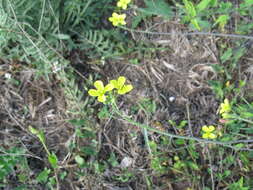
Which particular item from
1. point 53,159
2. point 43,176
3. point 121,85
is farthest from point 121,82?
point 43,176

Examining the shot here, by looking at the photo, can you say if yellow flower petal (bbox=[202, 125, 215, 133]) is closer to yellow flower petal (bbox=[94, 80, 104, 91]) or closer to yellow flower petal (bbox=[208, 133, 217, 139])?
yellow flower petal (bbox=[208, 133, 217, 139])

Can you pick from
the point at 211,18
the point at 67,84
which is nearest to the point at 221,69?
the point at 211,18

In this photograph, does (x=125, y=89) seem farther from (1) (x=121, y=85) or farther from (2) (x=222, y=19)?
(2) (x=222, y=19)

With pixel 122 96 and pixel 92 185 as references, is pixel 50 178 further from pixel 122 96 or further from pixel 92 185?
pixel 122 96

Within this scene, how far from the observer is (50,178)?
192 cm

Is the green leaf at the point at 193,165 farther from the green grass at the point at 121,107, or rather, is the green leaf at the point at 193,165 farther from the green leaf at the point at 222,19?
the green leaf at the point at 222,19

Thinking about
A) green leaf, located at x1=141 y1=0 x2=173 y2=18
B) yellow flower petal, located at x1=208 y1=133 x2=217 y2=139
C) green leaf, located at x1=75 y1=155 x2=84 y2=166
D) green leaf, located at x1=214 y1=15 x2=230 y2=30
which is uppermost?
green leaf, located at x1=141 y1=0 x2=173 y2=18

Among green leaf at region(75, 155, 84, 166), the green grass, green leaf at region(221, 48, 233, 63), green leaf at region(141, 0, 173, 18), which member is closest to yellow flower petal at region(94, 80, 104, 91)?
the green grass

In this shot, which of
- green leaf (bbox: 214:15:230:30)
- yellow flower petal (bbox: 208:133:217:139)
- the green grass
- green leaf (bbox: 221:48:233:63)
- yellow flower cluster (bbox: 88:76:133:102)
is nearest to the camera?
yellow flower cluster (bbox: 88:76:133:102)

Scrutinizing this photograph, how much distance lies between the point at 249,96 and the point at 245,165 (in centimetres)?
44

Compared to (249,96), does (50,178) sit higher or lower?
lower

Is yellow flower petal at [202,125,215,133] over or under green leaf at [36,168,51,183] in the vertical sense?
over

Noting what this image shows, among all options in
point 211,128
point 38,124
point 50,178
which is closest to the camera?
point 211,128

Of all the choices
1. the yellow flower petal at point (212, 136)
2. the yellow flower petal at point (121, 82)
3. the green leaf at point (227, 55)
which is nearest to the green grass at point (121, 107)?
the green leaf at point (227, 55)
